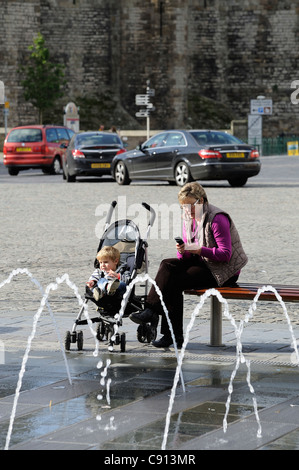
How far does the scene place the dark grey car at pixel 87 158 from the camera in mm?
27594

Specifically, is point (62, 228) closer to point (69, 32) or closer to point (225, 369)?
point (225, 369)

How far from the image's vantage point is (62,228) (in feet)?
49.9

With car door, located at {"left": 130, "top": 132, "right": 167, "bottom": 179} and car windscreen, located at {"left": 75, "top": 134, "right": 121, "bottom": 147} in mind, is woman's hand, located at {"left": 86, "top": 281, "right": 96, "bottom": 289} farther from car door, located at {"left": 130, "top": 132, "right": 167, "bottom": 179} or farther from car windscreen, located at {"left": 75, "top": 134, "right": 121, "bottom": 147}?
car windscreen, located at {"left": 75, "top": 134, "right": 121, "bottom": 147}

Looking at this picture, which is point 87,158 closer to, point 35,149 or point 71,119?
point 35,149

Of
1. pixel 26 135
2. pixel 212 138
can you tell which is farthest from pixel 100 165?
pixel 26 135

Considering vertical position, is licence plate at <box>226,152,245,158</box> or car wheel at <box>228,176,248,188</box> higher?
licence plate at <box>226,152,245,158</box>

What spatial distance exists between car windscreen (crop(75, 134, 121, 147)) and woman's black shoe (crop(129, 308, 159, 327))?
2116cm

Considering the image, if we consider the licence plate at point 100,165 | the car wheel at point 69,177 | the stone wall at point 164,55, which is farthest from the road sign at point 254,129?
the car wheel at point 69,177

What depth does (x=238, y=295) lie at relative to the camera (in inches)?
279

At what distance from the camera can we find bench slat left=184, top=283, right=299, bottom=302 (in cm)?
699

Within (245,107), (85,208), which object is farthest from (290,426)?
(245,107)

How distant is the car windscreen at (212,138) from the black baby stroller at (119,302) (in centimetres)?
1685

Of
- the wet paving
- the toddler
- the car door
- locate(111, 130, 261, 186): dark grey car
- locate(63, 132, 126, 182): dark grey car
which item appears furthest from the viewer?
locate(63, 132, 126, 182): dark grey car

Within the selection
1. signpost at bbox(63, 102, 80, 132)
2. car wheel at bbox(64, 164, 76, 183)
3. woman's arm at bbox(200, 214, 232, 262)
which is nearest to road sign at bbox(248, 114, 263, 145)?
signpost at bbox(63, 102, 80, 132)
